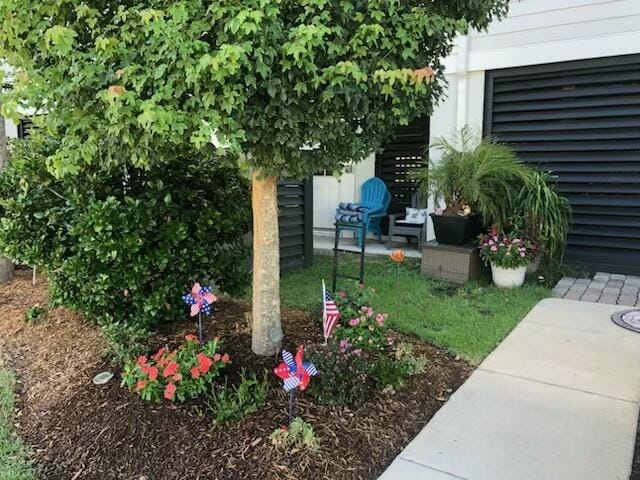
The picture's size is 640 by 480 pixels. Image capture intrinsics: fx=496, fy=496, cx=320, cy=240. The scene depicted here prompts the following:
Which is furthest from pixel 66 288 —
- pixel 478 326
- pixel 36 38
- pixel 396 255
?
pixel 478 326

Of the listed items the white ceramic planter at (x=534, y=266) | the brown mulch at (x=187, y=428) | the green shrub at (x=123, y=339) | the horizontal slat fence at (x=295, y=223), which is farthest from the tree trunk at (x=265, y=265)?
the white ceramic planter at (x=534, y=266)

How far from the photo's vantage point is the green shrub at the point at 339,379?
7.95 feet

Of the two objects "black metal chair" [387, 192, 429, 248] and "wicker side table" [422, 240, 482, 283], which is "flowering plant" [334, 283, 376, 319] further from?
"black metal chair" [387, 192, 429, 248]

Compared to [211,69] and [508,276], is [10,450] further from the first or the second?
[508,276]

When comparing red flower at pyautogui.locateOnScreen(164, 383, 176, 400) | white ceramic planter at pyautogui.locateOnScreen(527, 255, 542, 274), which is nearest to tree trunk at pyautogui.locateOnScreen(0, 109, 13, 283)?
red flower at pyautogui.locateOnScreen(164, 383, 176, 400)

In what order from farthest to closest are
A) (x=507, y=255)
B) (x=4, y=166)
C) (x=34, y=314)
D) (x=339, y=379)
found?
1. (x=507, y=255)
2. (x=4, y=166)
3. (x=34, y=314)
4. (x=339, y=379)

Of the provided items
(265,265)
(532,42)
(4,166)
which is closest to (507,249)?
(532,42)

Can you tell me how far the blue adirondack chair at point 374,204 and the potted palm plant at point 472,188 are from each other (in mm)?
1515

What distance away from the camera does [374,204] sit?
6812mm

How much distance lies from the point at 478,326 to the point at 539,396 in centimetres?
103

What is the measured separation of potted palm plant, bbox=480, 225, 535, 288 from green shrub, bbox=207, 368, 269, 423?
2.95m

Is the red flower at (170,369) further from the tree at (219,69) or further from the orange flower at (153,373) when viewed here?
the tree at (219,69)

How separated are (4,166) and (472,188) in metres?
4.26

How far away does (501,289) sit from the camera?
15.4 feet
